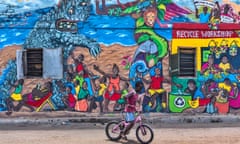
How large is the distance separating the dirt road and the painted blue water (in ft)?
12.0

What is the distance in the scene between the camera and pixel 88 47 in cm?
1574

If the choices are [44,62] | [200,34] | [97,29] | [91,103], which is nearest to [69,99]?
[91,103]

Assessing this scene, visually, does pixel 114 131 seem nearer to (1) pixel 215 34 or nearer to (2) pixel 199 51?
(2) pixel 199 51

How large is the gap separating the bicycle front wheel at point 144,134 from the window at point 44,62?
5.62 meters

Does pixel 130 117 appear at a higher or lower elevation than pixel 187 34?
lower

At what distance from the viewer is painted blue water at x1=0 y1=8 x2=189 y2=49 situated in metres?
15.3

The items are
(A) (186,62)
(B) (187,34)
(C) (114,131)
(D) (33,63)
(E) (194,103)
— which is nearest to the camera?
(C) (114,131)

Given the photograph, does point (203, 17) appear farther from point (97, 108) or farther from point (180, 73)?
point (97, 108)

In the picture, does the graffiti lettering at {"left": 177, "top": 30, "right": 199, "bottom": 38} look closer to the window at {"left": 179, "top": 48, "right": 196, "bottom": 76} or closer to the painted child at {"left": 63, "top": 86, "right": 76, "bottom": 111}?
the window at {"left": 179, "top": 48, "right": 196, "bottom": 76}

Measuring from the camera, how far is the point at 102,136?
1205cm

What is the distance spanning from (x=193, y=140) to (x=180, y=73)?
522 cm

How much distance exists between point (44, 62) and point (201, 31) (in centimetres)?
576

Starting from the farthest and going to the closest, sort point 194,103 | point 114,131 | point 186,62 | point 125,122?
point 186,62 < point 194,103 < point 114,131 < point 125,122

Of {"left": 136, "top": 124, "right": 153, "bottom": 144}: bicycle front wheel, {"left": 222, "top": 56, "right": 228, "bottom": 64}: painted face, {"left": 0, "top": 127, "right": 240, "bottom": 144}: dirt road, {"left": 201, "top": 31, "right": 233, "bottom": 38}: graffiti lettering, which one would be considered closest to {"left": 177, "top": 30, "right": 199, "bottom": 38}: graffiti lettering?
{"left": 201, "top": 31, "right": 233, "bottom": 38}: graffiti lettering
